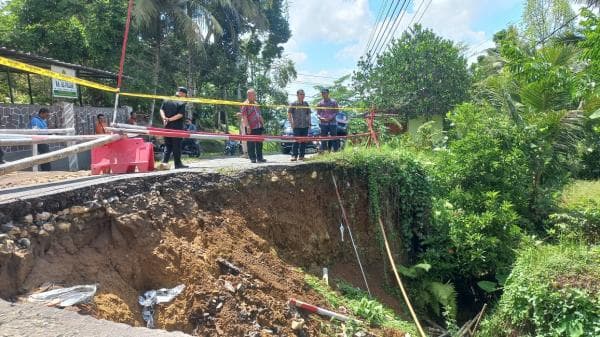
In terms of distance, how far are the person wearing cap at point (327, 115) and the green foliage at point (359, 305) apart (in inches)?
164

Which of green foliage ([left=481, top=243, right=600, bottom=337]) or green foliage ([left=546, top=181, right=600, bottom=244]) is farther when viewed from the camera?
green foliage ([left=546, top=181, right=600, bottom=244])

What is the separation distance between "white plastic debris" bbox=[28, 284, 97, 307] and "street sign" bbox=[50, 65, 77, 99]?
10823 millimetres

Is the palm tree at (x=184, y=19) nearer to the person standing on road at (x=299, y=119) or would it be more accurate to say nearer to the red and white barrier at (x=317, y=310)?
the person standing on road at (x=299, y=119)

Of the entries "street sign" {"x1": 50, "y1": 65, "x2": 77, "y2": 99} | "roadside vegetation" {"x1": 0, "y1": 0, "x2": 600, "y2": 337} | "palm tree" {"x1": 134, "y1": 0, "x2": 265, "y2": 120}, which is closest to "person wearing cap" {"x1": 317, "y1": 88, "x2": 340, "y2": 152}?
"roadside vegetation" {"x1": 0, "y1": 0, "x2": 600, "y2": 337}

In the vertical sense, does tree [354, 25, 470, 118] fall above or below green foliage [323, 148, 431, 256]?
above

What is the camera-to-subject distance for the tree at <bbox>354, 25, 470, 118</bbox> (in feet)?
62.4

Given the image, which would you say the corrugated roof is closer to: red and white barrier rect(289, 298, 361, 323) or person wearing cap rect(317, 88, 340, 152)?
person wearing cap rect(317, 88, 340, 152)

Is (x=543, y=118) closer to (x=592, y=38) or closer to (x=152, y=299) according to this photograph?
(x=592, y=38)

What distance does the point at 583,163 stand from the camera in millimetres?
17656

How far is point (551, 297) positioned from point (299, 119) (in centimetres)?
536

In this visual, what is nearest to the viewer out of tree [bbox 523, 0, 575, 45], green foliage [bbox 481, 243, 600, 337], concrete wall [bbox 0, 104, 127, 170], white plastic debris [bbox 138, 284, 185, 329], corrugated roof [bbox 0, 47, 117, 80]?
white plastic debris [bbox 138, 284, 185, 329]

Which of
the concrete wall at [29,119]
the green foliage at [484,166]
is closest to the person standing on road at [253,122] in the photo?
the green foliage at [484,166]

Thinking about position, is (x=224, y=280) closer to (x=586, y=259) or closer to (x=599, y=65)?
(x=586, y=259)

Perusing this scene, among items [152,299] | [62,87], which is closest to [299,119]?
[152,299]
